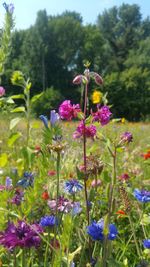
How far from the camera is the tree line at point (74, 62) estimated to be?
40.3 meters

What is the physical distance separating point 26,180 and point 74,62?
45080 millimetres

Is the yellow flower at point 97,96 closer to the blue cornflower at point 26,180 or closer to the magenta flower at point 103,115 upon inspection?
the magenta flower at point 103,115

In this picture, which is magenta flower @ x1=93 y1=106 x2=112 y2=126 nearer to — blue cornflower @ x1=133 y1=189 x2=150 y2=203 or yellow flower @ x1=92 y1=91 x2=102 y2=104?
yellow flower @ x1=92 y1=91 x2=102 y2=104

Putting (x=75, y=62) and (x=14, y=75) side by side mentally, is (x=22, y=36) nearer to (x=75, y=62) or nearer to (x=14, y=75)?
(x=75, y=62)

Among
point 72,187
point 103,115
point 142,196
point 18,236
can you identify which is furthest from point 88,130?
point 18,236

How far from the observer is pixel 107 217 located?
4.58 ft

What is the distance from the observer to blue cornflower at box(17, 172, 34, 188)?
6.25 ft

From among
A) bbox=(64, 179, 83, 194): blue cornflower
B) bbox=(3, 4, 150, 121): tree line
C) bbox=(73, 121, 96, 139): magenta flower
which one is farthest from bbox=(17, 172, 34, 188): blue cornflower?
bbox=(3, 4, 150, 121): tree line

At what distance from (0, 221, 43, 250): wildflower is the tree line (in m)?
34.9

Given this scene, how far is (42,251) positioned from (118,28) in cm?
5889

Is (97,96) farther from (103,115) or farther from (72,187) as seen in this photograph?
(72,187)

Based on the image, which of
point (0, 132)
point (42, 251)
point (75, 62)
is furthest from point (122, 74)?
point (42, 251)

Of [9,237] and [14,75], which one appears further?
[14,75]

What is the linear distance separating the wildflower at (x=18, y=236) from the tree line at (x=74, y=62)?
3493 cm
